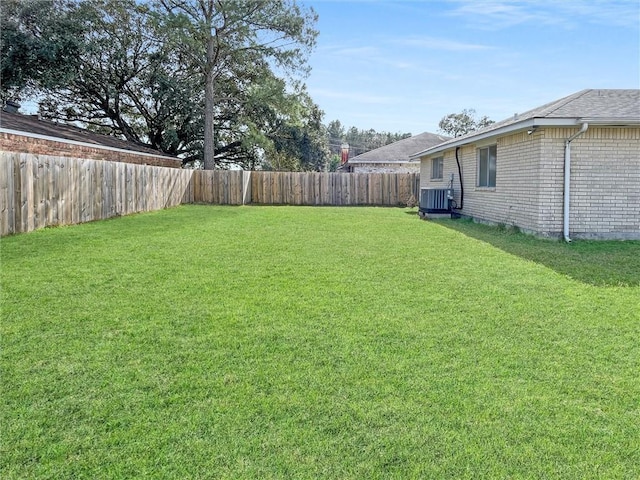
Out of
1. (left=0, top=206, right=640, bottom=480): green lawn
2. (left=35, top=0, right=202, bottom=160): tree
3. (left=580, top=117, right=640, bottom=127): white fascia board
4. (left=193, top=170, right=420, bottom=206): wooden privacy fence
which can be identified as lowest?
(left=0, top=206, right=640, bottom=480): green lawn

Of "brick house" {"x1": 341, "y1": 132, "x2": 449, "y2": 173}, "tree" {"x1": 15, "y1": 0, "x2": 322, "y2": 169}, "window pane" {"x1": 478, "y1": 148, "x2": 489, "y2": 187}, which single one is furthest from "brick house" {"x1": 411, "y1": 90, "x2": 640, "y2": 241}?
"brick house" {"x1": 341, "y1": 132, "x2": 449, "y2": 173}

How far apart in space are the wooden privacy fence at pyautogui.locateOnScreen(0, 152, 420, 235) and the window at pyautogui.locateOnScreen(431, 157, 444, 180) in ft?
8.75

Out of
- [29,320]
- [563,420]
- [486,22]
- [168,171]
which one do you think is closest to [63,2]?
[168,171]

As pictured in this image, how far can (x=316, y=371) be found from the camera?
8.96ft

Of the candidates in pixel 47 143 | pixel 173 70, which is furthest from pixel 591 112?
pixel 173 70

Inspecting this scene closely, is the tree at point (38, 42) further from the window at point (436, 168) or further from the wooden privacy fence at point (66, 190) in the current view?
the window at point (436, 168)

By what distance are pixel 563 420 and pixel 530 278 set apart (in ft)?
10.4

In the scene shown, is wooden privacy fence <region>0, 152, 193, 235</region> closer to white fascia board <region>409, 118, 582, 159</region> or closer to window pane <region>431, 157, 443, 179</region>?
white fascia board <region>409, 118, 582, 159</region>

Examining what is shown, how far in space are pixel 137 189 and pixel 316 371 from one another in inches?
436

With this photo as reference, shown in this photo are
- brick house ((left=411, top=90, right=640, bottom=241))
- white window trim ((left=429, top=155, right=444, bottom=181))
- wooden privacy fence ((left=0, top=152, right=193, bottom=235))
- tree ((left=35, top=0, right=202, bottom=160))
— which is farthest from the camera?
tree ((left=35, top=0, right=202, bottom=160))

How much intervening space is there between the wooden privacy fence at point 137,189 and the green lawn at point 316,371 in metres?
2.81

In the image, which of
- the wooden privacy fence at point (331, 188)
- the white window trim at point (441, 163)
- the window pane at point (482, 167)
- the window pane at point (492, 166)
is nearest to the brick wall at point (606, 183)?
the window pane at point (492, 166)

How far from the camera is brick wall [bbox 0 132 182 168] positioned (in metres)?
10.8

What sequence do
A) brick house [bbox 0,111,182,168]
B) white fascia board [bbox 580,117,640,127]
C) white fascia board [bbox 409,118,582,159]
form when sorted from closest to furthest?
white fascia board [bbox 580,117,640,127], white fascia board [bbox 409,118,582,159], brick house [bbox 0,111,182,168]
